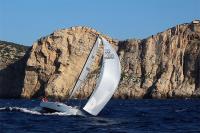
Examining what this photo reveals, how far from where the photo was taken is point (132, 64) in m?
191

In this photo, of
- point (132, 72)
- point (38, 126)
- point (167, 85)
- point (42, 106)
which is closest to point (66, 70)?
point (132, 72)

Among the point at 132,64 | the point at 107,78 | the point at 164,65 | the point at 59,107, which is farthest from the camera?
the point at 132,64

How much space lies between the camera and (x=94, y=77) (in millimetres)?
192125

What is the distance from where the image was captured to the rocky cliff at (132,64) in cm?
17412

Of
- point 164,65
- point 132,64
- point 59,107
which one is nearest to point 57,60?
point 132,64

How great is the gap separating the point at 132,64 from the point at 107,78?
139626 millimetres

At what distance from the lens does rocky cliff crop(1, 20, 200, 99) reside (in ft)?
571

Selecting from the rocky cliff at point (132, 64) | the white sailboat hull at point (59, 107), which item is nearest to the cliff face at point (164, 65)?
the rocky cliff at point (132, 64)

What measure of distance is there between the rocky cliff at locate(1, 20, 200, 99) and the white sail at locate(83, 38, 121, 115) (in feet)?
381

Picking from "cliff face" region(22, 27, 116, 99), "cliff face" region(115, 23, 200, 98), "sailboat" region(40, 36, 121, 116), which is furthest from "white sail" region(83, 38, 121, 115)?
"cliff face" region(22, 27, 116, 99)

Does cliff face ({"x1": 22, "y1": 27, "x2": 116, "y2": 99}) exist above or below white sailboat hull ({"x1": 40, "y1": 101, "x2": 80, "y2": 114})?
above

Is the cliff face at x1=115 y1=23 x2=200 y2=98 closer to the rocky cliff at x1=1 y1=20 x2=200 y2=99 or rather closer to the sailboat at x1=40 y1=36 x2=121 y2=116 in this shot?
the rocky cliff at x1=1 y1=20 x2=200 y2=99

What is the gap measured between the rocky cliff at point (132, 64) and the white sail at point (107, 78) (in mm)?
116115

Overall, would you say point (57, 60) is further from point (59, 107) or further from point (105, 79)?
point (105, 79)
